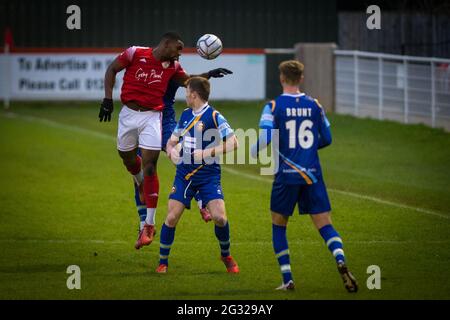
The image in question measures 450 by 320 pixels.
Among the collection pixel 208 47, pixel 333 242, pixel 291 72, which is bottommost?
pixel 333 242

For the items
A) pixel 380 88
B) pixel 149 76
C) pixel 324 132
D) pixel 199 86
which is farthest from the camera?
pixel 380 88

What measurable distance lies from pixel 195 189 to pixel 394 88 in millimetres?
16129

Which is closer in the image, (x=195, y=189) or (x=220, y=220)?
(x=220, y=220)

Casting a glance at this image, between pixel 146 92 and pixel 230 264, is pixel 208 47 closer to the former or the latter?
pixel 146 92

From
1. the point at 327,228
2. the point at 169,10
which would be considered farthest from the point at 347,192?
the point at 169,10

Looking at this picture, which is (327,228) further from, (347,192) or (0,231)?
(347,192)

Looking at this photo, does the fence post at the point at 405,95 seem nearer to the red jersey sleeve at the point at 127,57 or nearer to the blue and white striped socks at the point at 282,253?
the red jersey sleeve at the point at 127,57

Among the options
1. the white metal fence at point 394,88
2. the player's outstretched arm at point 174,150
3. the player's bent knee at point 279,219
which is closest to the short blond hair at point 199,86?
the player's outstretched arm at point 174,150

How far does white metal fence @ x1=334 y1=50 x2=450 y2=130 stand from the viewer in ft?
80.8

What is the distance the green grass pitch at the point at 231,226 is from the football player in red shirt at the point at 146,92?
105 centimetres

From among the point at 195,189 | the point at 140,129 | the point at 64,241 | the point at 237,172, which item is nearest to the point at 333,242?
the point at 195,189

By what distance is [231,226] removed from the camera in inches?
565

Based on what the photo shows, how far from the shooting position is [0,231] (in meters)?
13.9
